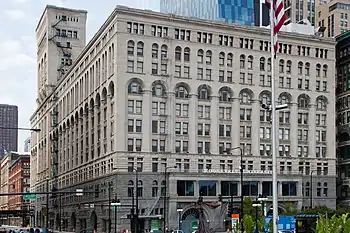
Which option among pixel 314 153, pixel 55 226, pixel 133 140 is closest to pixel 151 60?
pixel 133 140

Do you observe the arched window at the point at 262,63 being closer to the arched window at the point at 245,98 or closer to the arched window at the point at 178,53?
the arched window at the point at 245,98

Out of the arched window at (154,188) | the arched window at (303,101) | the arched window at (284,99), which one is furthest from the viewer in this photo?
the arched window at (303,101)

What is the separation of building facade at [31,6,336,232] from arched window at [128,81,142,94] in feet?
0.58

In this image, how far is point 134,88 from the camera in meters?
113

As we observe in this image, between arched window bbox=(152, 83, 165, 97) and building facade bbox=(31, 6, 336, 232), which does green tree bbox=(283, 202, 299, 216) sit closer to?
building facade bbox=(31, 6, 336, 232)

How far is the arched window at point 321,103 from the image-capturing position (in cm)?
12901

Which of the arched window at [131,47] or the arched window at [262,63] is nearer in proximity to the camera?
the arched window at [131,47]

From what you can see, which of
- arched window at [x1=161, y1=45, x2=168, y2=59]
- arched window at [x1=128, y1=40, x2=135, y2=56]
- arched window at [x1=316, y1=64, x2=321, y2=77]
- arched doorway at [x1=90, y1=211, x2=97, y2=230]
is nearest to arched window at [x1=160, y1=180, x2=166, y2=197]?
arched doorway at [x1=90, y1=211, x2=97, y2=230]

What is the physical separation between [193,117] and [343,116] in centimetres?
3722

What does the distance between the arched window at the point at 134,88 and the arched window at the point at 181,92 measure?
7080mm

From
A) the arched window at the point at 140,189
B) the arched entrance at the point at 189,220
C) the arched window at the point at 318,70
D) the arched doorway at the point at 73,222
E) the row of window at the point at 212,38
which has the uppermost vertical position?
the row of window at the point at 212,38

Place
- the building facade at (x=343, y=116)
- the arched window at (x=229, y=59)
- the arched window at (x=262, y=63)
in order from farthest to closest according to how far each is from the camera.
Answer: the building facade at (x=343, y=116) < the arched window at (x=262, y=63) < the arched window at (x=229, y=59)

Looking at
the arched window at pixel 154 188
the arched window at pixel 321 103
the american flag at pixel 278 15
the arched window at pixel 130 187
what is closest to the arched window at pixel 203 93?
the arched window at pixel 154 188

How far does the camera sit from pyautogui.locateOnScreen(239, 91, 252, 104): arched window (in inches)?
4825
